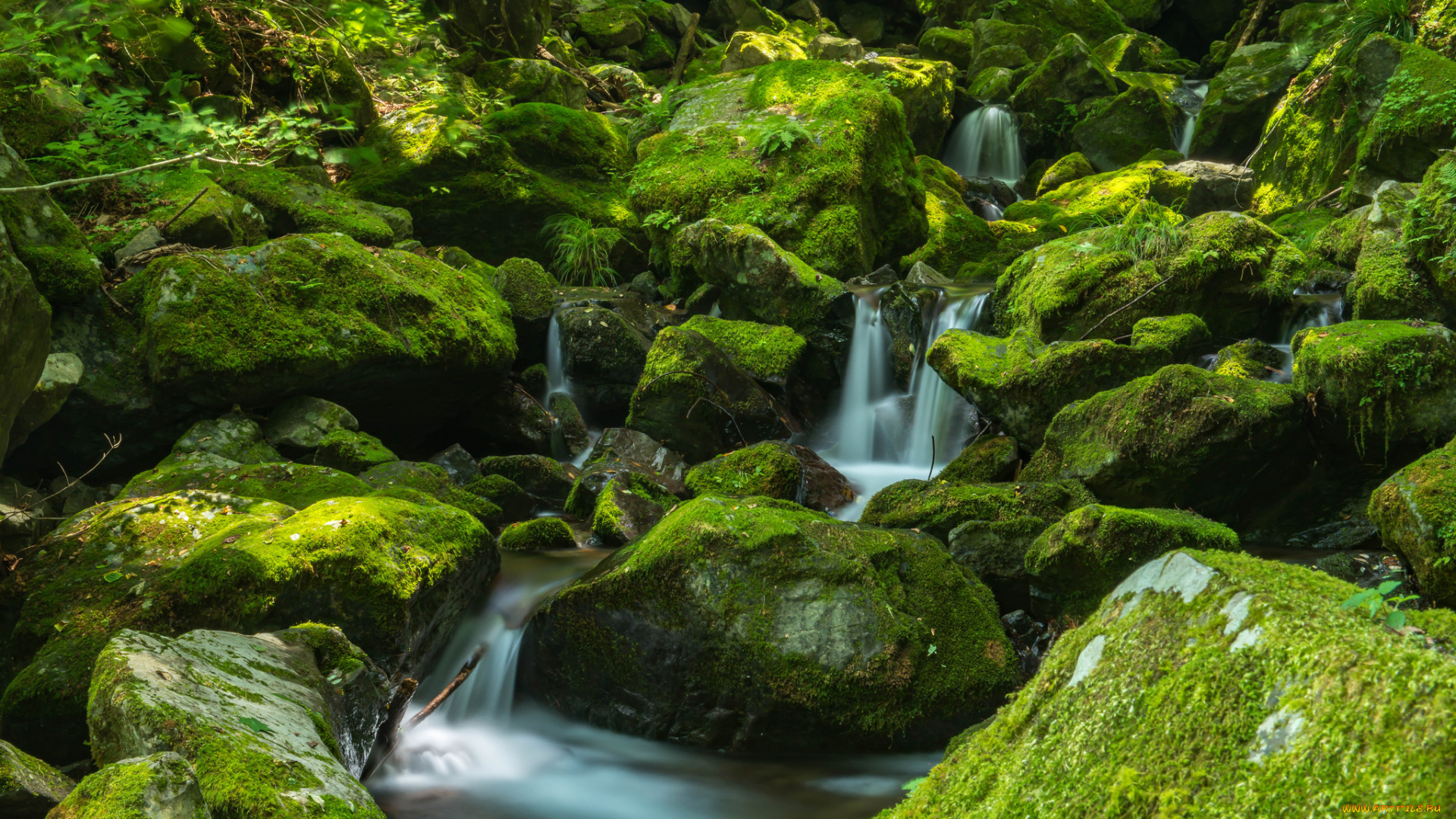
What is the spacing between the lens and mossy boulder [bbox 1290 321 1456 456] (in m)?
5.39

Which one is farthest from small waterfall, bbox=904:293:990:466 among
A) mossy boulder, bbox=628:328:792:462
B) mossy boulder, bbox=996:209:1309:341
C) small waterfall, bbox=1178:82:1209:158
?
small waterfall, bbox=1178:82:1209:158

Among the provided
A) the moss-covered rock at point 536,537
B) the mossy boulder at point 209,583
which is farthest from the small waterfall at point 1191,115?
the mossy boulder at point 209,583

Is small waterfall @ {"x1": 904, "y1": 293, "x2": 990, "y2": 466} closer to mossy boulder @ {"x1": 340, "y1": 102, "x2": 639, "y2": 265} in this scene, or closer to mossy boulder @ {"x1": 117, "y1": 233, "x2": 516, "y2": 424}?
mossy boulder @ {"x1": 117, "y1": 233, "x2": 516, "y2": 424}

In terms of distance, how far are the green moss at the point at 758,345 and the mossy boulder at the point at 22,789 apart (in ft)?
21.9

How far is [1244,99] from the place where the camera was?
14.2 metres

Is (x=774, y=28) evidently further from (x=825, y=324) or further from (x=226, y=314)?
(x=226, y=314)

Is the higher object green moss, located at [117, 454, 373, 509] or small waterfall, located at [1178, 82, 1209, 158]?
small waterfall, located at [1178, 82, 1209, 158]

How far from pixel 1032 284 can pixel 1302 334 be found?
269 cm

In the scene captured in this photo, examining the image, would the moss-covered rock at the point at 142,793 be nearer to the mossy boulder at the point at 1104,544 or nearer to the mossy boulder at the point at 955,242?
the mossy boulder at the point at 1104,544

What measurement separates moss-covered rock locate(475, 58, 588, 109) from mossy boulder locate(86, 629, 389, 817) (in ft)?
38.0

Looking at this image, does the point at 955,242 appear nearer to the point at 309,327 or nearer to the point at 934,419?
the point at 934,419

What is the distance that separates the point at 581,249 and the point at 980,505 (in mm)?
7361

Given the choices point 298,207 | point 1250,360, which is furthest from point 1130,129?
point 298,207

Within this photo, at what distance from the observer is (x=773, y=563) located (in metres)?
4.35
